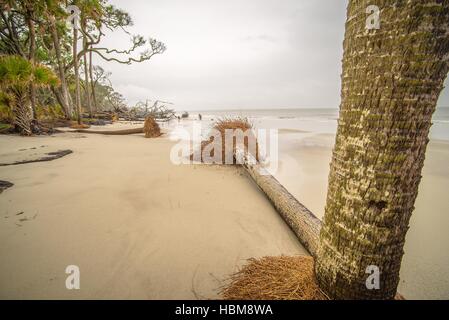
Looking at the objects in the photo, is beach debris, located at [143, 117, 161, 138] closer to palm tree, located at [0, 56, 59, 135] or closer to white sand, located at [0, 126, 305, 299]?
palm tree, located at [0, 56, 59, 135]

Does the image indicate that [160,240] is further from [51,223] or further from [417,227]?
[417,227]

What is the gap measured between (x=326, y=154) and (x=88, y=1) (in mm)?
15978

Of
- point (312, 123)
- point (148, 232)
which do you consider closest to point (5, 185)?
point (148, 232)

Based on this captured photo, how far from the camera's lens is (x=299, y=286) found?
134 centimetres

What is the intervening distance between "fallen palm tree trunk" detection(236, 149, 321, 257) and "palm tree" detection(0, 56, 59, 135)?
8.57 metres

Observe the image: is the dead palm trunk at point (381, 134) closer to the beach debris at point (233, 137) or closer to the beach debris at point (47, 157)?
the beach debris at point (233, 137)

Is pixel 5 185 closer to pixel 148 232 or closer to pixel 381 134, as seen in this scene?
pixel 148 232

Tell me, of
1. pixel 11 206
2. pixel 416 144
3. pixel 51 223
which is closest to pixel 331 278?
pixel 416 144

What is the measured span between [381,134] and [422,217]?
3.14 metres

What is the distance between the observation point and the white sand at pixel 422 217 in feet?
6.30

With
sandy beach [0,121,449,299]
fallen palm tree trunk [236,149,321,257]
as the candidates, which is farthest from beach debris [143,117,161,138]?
fallen palm tree trunk [236,149,321,257]

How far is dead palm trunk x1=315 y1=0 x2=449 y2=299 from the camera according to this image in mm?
850

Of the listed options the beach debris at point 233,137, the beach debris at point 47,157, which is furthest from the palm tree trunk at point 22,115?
the beach debris at point 233,137

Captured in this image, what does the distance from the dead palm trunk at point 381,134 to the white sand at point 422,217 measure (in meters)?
1.26
